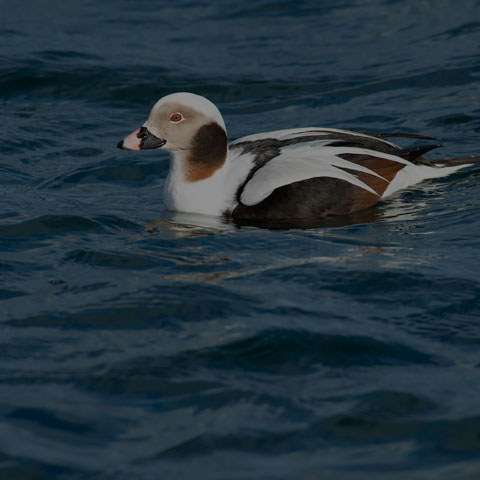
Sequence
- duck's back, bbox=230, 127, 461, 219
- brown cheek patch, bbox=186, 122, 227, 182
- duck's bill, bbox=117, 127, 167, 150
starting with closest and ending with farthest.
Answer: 1. duck's back, bbox=230, 127, 461, 219
2. duck's bill, bbox=117, 127, 167, 150
3. brown cheek patch, bbox=186, 122, 227, 182

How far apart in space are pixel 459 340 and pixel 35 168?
17.2 ft

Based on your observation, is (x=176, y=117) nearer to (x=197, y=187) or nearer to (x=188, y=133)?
(x=188, y=133)

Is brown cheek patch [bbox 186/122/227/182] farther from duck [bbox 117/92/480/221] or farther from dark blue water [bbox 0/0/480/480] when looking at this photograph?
dark blue water [bbox 0/0/480/480]

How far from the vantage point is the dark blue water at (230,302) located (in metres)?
4.76

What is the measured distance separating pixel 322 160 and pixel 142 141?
55.9 inches

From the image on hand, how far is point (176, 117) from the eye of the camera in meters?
8.30

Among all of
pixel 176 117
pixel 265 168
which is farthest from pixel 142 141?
pixel 265 168

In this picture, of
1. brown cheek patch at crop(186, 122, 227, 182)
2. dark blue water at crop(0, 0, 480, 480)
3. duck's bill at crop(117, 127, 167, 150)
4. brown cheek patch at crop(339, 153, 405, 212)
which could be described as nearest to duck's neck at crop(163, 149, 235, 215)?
brown cheek patch at crop(186, 122, 227, 182)

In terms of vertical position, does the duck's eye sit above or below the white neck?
above

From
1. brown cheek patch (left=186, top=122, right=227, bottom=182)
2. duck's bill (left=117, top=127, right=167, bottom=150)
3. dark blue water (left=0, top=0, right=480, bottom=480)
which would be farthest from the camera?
brown cheek patch (left=186, top=122, right=227, bottom=182)

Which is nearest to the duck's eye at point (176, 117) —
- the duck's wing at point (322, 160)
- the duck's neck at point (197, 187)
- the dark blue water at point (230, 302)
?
the duck's neck at point (197, 187)

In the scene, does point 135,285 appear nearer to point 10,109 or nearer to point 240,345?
point 240,345

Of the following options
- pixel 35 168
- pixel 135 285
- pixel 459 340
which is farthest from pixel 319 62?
pixel 459 340

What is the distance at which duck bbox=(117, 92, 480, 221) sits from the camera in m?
8.05
